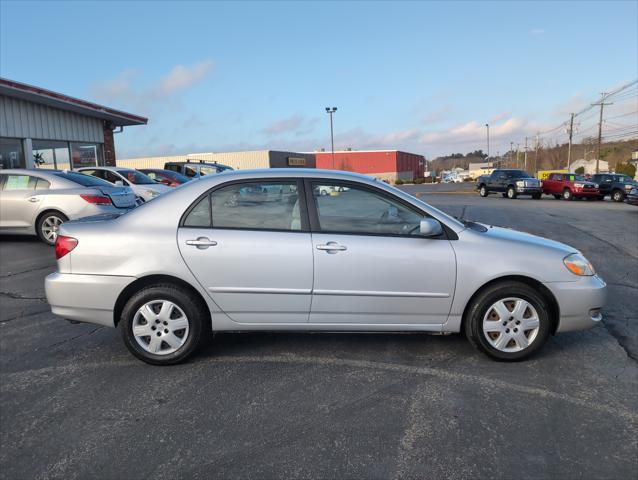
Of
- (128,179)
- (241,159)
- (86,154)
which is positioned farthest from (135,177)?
(241,159)

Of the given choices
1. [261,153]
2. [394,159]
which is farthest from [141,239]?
[394,159]

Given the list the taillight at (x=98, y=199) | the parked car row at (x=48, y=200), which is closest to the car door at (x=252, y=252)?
Result: the parked car row at (x=48, y=200)

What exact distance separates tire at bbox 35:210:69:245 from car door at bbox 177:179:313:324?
6497mm

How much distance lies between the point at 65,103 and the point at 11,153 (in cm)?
238

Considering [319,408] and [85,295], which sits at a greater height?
[85,295]

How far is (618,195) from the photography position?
84.7 feet

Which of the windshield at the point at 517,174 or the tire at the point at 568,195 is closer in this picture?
the tire at the point at 568,195

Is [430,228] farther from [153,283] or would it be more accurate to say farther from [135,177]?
[135,177]

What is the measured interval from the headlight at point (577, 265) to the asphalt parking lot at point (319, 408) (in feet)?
2.39

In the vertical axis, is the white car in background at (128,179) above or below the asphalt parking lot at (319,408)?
above

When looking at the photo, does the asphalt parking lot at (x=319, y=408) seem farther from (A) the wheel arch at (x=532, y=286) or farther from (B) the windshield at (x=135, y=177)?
(B) the windshield at (x=135, y=177)

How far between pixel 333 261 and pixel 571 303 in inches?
77.6

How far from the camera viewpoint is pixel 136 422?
3.03m

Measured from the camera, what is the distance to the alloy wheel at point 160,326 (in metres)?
3.76
